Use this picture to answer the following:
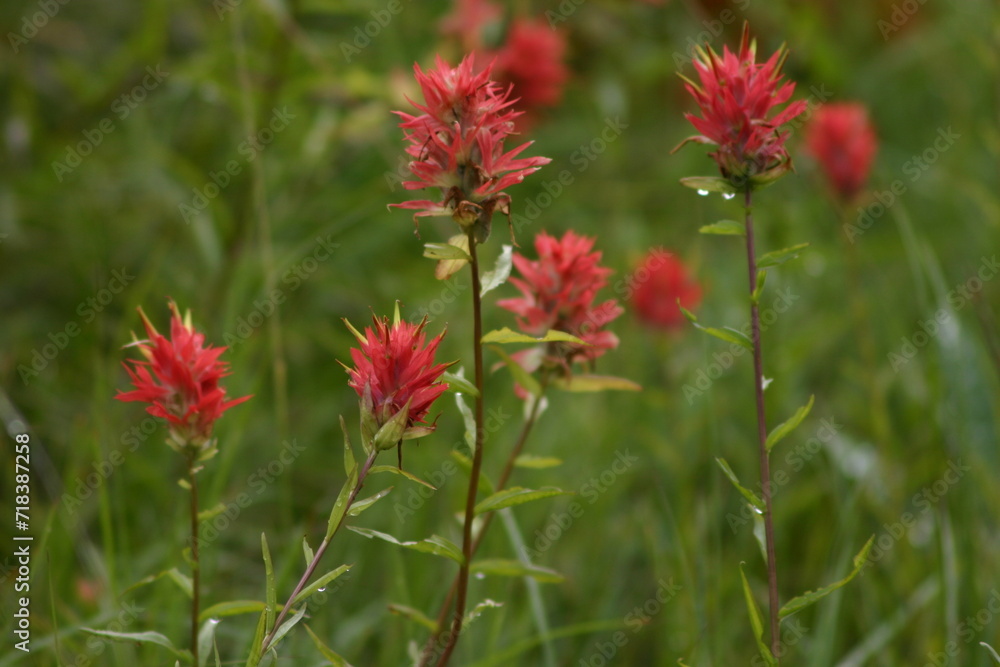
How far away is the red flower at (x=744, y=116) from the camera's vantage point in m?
0.91

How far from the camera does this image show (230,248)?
194cm

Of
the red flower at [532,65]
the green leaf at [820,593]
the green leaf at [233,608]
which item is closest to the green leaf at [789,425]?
the green leaf at [820,593]

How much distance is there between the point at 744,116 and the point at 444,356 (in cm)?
142

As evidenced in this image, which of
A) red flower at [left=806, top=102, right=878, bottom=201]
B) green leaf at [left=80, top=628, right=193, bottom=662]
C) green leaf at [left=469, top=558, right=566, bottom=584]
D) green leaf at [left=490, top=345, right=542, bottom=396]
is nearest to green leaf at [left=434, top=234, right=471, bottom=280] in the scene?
green leaf at [left=490, top=345, right=542, bottom=396]

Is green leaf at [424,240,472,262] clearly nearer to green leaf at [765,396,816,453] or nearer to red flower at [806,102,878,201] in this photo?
green leaf at [765,396,816,453]

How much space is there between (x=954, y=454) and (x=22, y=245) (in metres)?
2.06

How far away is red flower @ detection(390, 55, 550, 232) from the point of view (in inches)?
33.6

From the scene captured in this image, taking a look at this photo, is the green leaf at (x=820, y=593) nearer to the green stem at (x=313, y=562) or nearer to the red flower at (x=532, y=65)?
the green stem at (x=313, y=562)

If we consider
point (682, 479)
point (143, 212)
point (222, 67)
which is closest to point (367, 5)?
point (222, 67)

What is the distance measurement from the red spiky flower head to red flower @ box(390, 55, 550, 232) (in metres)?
0.12

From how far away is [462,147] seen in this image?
858 mm

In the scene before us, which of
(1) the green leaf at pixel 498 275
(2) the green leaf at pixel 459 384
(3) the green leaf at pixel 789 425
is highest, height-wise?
(1) the green leaf at pixel 498 275

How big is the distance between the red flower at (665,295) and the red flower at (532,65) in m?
0.54

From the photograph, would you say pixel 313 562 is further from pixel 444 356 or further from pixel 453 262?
pixel 444 356
